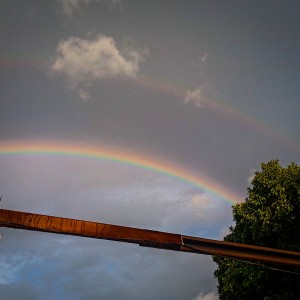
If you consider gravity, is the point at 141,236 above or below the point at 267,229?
below

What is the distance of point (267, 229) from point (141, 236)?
18961 mm

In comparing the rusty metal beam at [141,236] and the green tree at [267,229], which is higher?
the green tree at [267,229]

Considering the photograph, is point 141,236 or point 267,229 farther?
point 267,229

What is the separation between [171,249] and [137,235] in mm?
833

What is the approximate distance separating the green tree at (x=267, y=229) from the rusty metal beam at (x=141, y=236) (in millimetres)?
→ 15199

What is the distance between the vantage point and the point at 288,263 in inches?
260

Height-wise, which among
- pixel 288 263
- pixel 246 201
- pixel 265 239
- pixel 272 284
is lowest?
pixel 288 263

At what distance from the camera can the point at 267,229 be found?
2228 cm

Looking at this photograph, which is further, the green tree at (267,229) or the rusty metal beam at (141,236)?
the green tree at (267,229)

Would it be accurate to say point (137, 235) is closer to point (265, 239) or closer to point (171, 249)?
point (171, 249)

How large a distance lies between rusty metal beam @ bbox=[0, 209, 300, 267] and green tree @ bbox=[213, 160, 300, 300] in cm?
1520

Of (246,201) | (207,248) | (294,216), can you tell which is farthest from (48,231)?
(246,201)

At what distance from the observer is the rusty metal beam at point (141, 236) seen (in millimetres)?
5379

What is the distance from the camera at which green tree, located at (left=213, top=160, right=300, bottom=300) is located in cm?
2131
